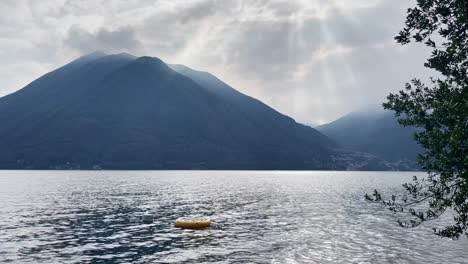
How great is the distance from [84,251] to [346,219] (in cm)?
5042

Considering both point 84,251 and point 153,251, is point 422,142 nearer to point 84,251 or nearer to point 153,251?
point 153,251

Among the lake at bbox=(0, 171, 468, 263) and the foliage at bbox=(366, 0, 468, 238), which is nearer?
the foliage at bbox=(366, 0, 468, 238)

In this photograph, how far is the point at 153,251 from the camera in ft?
157

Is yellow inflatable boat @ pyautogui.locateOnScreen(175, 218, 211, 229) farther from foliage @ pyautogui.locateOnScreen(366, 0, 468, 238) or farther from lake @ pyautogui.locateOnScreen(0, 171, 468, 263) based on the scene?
foliage @ pyautogui.locateOnScreen(366, 0, 468, 238)

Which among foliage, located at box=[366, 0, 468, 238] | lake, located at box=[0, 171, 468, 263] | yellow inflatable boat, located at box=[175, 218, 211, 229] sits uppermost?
foliage, located at box=[366, 0, 468, 238]

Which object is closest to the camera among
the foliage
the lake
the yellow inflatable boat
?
the foliage

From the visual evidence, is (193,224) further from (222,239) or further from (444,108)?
(444,108)

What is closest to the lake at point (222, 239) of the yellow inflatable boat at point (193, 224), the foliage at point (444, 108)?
the yellow inflatable boat at point (193, 224)

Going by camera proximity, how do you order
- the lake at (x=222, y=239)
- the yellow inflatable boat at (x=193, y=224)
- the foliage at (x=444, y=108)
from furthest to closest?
1. the yellow inflatable boat at (x=193, y=224)
2. the lake at (x=222, y=239)
3. the foliage at (x=444, y=108)

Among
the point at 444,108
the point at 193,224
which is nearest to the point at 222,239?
the point at 193,224

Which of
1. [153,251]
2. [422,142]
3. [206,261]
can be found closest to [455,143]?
[422,142]

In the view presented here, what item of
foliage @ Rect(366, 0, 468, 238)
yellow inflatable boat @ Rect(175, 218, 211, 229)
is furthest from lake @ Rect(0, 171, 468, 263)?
foliage @ Rect(366, 0, 468, 238)

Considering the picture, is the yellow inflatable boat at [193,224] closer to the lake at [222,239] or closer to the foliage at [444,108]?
the lake at [222,239]

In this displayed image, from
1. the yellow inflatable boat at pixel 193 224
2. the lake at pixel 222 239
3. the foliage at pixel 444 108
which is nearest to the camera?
the foliage at pixel 444 108
